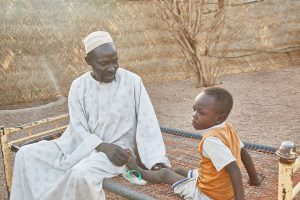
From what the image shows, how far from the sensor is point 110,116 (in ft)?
9.44

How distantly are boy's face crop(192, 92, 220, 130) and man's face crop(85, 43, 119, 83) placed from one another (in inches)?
35.1

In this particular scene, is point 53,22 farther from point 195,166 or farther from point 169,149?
point 195,166

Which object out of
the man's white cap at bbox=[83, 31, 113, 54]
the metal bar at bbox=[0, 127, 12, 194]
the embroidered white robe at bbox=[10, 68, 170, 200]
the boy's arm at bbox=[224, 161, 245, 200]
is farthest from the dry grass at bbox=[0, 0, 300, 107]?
the boy's arm at bbox=[224, 161, 245, 200]

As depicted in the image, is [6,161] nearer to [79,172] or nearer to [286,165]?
[79,172]

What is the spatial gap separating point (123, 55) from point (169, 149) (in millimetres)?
4962

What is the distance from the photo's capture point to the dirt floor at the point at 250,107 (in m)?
4.95

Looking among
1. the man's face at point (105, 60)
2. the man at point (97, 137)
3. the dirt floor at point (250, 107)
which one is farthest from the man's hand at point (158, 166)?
the dirt floor at point (250, 107)

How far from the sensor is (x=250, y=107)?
618 cm

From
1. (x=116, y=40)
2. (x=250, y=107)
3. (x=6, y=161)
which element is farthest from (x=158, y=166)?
(x=116, y=40)

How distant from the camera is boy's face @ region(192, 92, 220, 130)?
2088mm

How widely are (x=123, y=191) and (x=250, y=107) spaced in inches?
164

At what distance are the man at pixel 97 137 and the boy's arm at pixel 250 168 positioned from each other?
2.12ft

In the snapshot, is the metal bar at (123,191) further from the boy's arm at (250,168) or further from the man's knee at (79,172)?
the boy's arm at (250,168)

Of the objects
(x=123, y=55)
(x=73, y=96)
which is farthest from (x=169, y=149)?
(x=123, y=55)
